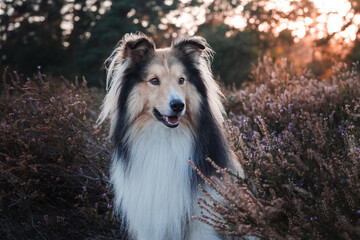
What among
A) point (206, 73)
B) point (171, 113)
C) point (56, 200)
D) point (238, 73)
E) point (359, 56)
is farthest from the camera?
point (238, 73)

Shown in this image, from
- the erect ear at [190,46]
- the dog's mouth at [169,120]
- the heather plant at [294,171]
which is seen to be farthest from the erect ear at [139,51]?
Result: the heather plant at [294,171]

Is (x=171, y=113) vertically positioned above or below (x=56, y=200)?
above

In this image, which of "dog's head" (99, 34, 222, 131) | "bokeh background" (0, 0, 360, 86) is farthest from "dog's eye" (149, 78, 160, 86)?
"bokeh background" (0, 0, 360, 86)

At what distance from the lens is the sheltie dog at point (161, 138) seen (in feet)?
→ 9.79

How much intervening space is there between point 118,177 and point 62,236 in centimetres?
114

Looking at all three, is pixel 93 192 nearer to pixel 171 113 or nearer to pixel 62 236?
pixel 62 236

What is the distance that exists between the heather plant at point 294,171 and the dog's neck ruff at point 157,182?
0.79 feet

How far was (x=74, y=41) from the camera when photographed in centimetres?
2381

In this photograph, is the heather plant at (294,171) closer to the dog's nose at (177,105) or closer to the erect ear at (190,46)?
the dog's nose at (177,105)

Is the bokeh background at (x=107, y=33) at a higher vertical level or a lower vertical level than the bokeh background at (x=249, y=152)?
lower

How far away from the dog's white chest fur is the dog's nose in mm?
244

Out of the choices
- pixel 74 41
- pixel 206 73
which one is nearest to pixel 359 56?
pixel 206 73

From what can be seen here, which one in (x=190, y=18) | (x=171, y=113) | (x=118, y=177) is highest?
(x=171, y=113)

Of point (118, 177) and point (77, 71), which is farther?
point (77, 71)
